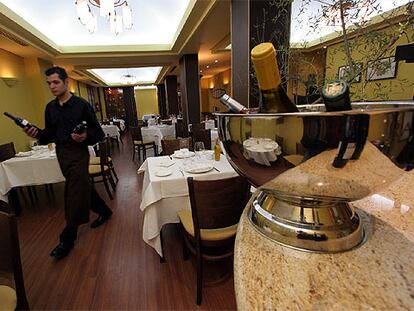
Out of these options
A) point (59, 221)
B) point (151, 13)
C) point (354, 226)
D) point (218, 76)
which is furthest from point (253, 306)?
point (218, 76)

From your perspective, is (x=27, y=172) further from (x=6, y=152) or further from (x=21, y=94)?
(x=21, y=94)

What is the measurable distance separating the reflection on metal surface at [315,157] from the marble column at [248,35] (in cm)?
195

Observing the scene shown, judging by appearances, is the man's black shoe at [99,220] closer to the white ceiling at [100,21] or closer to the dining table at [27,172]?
the dining table at [27,172]

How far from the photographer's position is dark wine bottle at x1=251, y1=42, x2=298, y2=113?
0.39 meters

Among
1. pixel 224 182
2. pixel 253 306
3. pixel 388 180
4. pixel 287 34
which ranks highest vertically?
pixel 287 34

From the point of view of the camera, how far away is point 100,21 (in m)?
4.83

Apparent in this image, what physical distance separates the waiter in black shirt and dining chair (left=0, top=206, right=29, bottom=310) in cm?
91

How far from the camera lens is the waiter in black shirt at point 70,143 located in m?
1.96

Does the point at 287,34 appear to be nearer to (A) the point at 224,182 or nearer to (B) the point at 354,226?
(A) the point at 224,182

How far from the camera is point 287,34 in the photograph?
1.73m

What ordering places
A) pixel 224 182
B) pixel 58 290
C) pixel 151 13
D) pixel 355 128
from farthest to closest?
pixel 151 13 → pixel 58 290 → pixel 224 182 → pixel 355 128

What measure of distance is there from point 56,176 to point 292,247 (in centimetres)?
317

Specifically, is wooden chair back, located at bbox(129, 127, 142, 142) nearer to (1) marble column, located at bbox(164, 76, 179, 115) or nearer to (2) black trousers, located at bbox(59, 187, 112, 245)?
(2) black trousers, located at bbox(59, 187, 112, 245)

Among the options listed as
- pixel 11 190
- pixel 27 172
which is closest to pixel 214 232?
pixel 27 172
